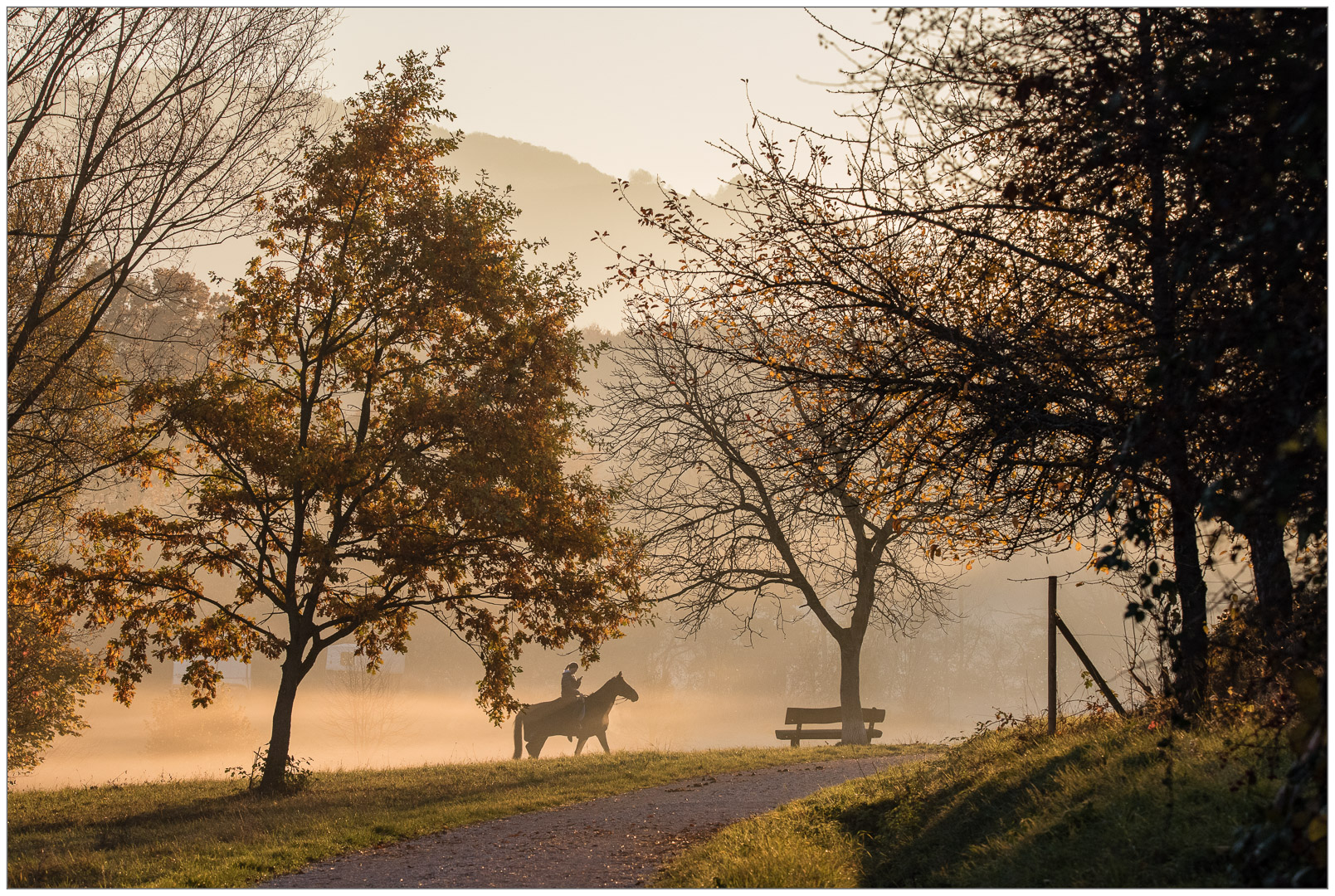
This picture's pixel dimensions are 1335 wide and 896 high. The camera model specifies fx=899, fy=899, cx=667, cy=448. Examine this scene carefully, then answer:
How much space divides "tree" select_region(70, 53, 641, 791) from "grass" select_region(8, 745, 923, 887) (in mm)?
1435

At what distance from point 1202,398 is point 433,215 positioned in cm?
1157

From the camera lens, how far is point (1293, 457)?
334cm

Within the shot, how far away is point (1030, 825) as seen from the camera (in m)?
5.97

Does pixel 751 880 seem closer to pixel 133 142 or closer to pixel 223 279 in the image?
pixel 133 142

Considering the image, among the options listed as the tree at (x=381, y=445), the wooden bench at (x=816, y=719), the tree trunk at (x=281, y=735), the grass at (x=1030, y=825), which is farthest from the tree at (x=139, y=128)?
the wooden bench at (x=816, y=719)

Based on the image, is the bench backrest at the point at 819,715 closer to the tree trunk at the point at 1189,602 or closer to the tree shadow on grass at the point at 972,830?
the tree shadow on grass at the point at 972,830

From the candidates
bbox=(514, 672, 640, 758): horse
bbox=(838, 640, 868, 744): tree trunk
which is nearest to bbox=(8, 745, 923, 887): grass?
bbox=(838, 640, 868, 744): tree trunk

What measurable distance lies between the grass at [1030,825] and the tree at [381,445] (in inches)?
220

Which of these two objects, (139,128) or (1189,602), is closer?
(1189,602)

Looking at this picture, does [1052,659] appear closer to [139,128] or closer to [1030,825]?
[1030,825]

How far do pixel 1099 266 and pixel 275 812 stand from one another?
11.0 m

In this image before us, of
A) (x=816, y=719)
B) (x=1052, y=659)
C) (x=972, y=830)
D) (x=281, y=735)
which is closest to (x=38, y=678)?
(x=281, y=735)

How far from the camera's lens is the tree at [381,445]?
40.1 feet

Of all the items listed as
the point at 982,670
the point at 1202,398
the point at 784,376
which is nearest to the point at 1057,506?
the point at 784,376
